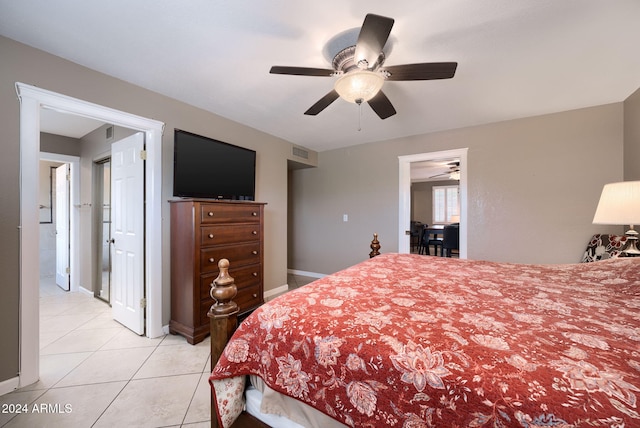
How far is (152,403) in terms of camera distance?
1542 millimetres

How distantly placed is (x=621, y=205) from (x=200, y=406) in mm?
3157

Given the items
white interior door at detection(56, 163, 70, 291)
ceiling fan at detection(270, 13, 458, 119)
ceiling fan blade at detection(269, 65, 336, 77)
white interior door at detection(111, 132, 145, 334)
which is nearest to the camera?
ceiling fan at detection(270, 13, 458, 119)

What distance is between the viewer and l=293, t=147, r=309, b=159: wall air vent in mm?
4023

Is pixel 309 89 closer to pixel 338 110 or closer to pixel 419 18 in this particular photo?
pixel 338 110

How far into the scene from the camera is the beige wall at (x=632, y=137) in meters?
2.29

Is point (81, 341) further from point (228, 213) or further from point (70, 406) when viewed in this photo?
point (228, 213)

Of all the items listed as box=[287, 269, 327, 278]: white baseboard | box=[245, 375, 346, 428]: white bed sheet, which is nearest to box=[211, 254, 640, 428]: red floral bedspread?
box=[245, 375, 346, 428]: white bed sheet

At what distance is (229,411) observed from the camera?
961 millimetres

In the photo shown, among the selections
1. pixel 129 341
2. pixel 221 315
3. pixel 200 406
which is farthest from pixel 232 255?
pixel 221 315

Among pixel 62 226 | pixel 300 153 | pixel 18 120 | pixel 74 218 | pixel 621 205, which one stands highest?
pixel 300 153

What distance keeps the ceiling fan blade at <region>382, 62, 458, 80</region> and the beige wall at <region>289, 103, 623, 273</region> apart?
2082mm

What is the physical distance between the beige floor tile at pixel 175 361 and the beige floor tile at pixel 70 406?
19 cm

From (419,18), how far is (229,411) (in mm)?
2221

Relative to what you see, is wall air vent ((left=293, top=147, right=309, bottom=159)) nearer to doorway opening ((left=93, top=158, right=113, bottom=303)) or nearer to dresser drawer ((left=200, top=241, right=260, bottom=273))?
dresser drawer ((left=200, top=241, right=260, bottom=273))
